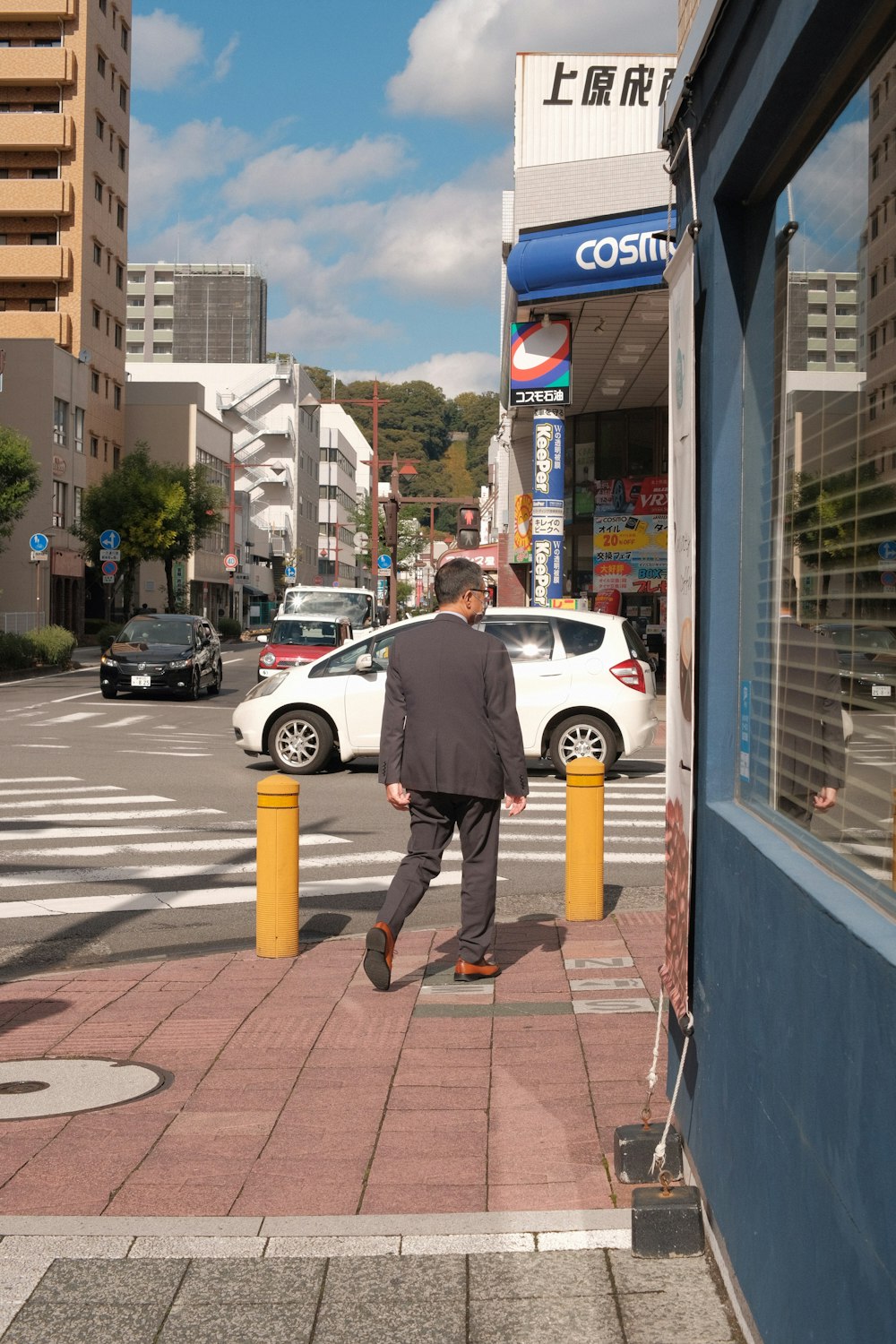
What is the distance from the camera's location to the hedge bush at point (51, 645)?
40650mm

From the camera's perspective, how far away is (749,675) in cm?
388

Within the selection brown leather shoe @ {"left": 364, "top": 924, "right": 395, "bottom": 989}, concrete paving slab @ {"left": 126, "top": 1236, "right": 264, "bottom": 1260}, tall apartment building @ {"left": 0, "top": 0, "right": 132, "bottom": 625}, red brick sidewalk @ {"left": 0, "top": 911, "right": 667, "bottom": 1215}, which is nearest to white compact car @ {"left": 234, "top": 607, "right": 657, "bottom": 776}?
red brick sidewalk @ {"left": 0, "top": 911, "right": 667, "bottom": 1215}

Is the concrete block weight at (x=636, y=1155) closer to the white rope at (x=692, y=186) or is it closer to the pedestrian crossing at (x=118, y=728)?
the white rope at (x=692, y=186)

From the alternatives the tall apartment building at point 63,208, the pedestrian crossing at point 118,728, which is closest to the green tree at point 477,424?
the tall apartment building at point 63,208

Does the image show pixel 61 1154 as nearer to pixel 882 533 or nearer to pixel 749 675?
pixel 749 675

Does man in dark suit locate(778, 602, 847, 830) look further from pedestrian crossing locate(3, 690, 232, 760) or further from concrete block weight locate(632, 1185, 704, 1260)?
pedestrian crossing locate(3, 690, 232, 760)

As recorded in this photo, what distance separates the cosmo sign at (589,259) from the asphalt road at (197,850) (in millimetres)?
6633

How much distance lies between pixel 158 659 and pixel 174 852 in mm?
18206

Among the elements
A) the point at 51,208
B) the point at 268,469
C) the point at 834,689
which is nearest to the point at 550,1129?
the point at 834,689

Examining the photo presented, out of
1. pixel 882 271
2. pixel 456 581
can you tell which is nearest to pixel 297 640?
pixel 456 581

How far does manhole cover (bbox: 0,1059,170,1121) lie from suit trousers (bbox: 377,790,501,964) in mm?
1476

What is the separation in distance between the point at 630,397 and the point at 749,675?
31340 mm

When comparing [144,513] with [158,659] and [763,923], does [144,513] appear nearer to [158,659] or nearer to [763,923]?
[158,659]

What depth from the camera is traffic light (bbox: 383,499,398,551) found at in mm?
33656
